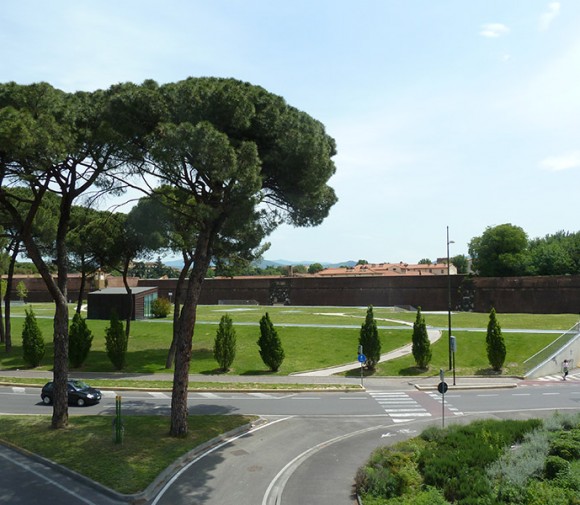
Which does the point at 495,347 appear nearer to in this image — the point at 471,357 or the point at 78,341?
the point at 471,357

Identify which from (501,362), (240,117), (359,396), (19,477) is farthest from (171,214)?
(501,362)

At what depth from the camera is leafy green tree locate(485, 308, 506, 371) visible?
110 ft

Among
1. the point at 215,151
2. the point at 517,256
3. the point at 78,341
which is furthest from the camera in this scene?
the point at 517,256

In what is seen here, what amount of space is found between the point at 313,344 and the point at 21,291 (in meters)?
60.0

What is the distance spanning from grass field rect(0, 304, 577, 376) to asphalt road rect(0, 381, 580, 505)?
5796 millimetres

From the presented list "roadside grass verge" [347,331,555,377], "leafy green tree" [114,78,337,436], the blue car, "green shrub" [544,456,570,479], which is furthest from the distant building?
"green shrub" [544,456,570,479]

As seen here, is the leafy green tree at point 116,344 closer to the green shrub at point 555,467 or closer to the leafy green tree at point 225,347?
the leafy green tree at point 225,347

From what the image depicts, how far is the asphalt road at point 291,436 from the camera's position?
13.8 meters

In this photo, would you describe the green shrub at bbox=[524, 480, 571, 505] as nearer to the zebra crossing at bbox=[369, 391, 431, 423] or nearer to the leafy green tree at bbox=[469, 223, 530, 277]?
the zebra crossing at bbox=[369, 391, 431, 423]

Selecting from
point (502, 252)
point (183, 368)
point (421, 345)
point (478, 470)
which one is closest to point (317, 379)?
point (421, 345)

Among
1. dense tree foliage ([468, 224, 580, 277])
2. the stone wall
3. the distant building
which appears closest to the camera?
the stone wall

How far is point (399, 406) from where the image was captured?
2489cm

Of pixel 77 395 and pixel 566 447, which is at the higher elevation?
pixel 566 447

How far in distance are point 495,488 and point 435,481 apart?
4.97 feet
